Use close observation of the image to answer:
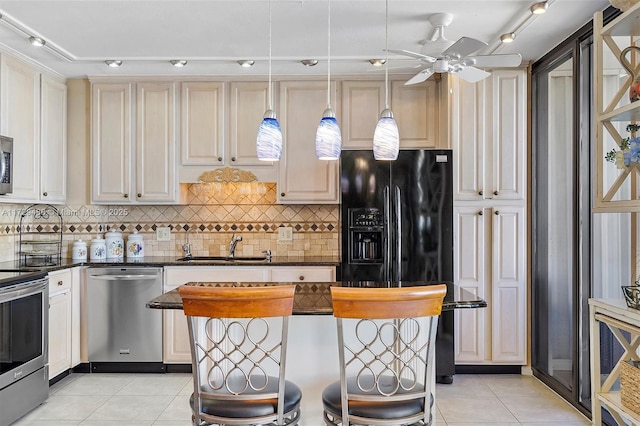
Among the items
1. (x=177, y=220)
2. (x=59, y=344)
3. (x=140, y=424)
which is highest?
(x=177, y=220)

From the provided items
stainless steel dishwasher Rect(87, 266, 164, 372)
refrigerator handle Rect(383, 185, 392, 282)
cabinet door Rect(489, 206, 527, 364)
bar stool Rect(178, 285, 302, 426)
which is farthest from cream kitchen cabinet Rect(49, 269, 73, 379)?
cabinet door Rect(489, 206, 527, 364)

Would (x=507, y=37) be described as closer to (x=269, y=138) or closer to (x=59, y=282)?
(x=269, y=138)

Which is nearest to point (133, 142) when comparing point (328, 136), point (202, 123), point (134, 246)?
point (202, 123)

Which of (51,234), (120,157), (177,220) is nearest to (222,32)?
(120,157)

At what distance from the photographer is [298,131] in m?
4.21

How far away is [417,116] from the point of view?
4188 millimetres

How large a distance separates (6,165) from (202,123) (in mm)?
1512

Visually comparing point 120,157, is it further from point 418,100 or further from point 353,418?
point 353,418

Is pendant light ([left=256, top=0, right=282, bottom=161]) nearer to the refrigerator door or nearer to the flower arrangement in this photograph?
the flower arrangement

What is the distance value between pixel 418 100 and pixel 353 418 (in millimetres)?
3122

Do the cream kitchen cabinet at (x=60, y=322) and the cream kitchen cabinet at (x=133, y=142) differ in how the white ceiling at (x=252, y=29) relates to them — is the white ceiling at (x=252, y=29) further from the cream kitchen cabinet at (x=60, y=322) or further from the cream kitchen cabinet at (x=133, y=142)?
the cream kitchen cabinet at (x=60, y=322)

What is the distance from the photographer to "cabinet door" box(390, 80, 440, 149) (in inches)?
165

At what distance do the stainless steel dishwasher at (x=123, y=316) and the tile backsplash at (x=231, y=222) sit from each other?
0.61m

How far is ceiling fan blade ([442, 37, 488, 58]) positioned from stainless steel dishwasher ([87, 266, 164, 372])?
9.09 feet
